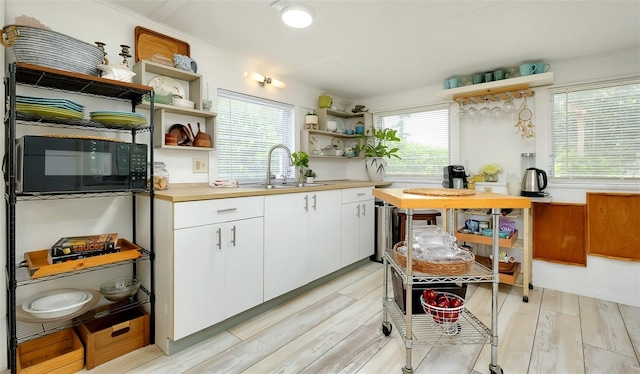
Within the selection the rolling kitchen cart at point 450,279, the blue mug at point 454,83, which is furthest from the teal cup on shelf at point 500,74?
the rolling kitchen cart at point 450,279

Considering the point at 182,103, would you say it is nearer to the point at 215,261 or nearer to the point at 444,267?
the point at 215,261

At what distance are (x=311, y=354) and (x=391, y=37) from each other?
92.3 inches

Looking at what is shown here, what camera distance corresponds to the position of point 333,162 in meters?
3.95

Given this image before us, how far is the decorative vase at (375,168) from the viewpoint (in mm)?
3795

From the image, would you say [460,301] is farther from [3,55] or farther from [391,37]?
[3,55]

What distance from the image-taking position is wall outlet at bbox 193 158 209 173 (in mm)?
2453

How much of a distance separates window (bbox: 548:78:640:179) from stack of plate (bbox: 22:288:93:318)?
382 centimetres

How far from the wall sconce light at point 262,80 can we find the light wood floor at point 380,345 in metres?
2.11

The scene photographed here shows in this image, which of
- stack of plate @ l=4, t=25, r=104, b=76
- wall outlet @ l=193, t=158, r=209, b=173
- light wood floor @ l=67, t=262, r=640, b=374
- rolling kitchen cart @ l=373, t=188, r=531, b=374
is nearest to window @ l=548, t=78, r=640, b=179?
light wood floor @ l=67, t=262, r=640, b=374

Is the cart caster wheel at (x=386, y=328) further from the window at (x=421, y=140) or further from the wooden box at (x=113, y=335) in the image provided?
the window at (x=421, y=140)

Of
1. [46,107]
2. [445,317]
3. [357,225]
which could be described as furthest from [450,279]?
[46,107]

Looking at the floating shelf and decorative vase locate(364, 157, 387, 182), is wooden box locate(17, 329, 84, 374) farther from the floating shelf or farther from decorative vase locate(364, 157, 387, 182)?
the floating shelf

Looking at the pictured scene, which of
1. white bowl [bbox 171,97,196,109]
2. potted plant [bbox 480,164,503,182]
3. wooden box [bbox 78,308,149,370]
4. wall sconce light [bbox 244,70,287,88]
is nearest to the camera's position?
wooden box [bbox 78,308,149,370]

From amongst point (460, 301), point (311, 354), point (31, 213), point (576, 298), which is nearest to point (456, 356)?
point (460, 301)
